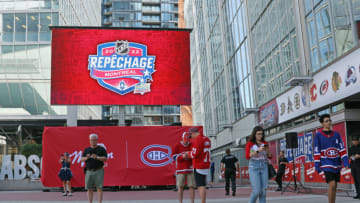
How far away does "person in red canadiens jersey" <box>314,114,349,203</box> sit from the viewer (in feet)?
23.7

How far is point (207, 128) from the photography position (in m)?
50.7

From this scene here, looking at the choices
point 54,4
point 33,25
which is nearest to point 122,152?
point 33,25

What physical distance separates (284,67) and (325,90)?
18.1 feet

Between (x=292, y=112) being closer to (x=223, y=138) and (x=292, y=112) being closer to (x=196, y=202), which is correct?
(x=196, y=202)

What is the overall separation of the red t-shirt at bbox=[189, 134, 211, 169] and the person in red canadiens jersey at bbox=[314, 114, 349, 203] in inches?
81.2

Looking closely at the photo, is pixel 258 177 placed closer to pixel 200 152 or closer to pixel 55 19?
pixel 200 152

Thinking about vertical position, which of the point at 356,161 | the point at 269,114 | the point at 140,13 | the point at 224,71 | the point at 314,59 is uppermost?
the point at 140,13

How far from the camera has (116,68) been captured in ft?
69.0

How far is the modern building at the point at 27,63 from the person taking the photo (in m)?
37.5

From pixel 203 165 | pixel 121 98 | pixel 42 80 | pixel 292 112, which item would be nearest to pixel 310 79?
pixel 292 112

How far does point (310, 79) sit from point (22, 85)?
2777cm

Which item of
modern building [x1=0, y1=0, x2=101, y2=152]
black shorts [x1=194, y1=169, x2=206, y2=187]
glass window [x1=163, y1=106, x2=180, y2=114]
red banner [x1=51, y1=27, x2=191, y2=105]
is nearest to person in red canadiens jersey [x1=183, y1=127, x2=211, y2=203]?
black shorts [x1=194, y1=169, x2=206, y2=187]

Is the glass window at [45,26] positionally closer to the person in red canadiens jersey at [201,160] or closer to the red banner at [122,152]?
the red banner at [122,152]

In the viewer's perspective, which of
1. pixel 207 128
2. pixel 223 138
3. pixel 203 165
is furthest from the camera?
pixel 207 128
